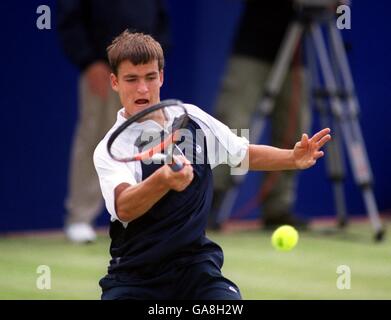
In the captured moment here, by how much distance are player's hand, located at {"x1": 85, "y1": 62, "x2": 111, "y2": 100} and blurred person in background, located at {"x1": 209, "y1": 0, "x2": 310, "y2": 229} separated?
3.70 ft

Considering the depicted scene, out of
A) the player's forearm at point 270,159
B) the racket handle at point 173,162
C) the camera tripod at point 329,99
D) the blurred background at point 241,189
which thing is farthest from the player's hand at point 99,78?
the racket handle at point 173,162

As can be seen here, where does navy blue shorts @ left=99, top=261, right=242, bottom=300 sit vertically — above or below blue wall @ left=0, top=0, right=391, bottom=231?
below

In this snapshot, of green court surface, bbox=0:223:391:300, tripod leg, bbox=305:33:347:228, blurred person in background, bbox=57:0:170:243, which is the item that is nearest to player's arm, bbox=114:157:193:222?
green court surface, bbox=0:223:391:300

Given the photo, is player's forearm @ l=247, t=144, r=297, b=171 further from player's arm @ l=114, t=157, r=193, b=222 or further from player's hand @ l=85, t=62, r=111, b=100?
player's hand @ l=85, t=62, r=111, b=100

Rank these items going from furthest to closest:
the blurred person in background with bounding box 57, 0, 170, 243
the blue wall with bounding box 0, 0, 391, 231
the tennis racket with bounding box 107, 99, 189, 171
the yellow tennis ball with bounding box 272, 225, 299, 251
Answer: the blue wall with bounding box 0, 0, 391, 231
the blurred person in background with bounding box 57, 0, 170, 243
the yellow tennis ball with bounding box 272, 225, 299, 251
the tennis racket with bounding box 107, 99, 189, 171

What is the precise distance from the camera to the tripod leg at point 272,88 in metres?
8.11

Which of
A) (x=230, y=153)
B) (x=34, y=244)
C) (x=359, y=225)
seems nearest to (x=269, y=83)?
(x=359, y=225)

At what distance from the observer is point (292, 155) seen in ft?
12.4

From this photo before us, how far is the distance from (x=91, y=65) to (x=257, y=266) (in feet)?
5.87

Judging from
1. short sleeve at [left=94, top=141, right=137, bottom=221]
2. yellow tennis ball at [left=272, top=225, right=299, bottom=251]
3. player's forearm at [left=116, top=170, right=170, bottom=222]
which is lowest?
player's forearm at [left=116, top=170, right=170, bottom=222]

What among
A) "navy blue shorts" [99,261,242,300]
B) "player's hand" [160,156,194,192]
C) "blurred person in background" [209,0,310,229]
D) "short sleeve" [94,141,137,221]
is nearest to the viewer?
"player's hand" [160,156,194,192]

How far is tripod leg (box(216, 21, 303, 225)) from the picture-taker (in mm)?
8109

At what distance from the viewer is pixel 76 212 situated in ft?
24.8

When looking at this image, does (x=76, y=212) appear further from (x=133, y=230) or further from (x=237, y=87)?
(x=133, y=230)
